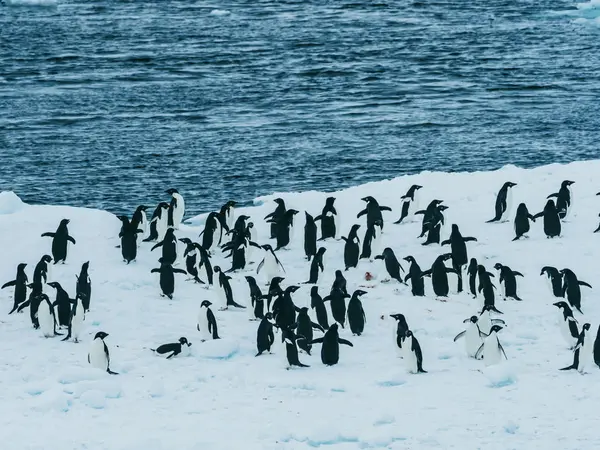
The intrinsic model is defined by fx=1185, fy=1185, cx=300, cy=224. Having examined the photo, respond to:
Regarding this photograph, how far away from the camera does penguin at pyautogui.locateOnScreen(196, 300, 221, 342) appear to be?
15391 millimetres

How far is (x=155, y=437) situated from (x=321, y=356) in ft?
9.95

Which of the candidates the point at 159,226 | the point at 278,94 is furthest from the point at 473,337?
the point at 278,94

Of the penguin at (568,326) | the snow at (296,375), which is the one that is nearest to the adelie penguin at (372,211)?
the snow at (296,375)

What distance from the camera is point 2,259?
1906cm

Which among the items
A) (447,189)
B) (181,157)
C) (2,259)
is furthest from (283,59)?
(2,259)

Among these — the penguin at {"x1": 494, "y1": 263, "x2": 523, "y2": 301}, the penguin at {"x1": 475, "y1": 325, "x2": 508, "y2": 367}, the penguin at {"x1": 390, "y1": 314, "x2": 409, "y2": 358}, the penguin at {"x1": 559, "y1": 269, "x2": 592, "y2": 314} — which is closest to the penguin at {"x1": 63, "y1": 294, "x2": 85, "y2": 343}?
the penguin at {"x1": 390, "y1": 314, "x2": 409, "y2": 358}

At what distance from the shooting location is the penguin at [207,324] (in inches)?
606

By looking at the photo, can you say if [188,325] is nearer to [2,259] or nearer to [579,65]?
[2,259]

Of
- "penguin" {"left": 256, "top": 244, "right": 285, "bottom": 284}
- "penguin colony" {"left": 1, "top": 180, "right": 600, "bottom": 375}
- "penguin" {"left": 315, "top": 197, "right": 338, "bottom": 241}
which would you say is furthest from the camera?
"penguin" {"left": 315, "top": 197, "right": 338, "bottom": 241}

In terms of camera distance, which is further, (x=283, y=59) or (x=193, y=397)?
(x=283, y=59)

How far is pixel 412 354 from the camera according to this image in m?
14.3

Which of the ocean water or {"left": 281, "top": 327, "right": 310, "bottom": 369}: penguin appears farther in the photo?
the ocean water

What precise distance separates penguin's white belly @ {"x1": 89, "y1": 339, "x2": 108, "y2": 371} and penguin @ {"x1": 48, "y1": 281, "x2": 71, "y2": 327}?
5.30ft

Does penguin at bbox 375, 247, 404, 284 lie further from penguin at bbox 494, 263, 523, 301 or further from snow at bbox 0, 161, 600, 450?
penguin at bbox 494, 263, 523, 301
